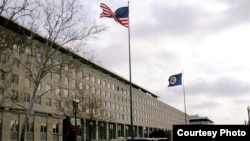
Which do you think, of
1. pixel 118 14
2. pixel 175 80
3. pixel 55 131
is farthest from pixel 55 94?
pixel 118 14

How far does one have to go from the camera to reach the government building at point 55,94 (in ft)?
122

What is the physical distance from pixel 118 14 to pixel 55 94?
48.2 metres

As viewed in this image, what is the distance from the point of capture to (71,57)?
39.9 m

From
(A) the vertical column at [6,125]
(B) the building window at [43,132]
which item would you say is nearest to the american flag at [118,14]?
(A) the vertical column at [6,125]

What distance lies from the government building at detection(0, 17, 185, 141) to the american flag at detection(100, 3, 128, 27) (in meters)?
5.40

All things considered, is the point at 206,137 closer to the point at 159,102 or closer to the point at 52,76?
the point at 52,76

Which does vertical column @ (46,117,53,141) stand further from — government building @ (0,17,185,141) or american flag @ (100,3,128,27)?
american flag @ (100,3,128,27)

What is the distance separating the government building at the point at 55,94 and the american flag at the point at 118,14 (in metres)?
5.40

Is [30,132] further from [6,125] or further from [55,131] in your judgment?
[55,131]

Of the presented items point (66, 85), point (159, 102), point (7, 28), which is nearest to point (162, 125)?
point (159, 102)

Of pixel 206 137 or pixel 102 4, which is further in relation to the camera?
pixel 102 4

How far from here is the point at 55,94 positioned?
7806 cm

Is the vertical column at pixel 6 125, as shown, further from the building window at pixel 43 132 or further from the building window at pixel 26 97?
the building window at pixel 43 132

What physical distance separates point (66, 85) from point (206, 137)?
71724 millimetres
